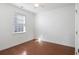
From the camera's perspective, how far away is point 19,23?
10.7 feet

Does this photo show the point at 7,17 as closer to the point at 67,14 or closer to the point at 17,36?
the point at 17,36

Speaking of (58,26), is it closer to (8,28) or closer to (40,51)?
(40,51)

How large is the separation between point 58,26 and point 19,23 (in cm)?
161

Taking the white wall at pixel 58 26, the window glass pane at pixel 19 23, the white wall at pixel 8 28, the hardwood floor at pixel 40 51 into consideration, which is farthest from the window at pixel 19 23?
the hardwood floor at pixel 40 51

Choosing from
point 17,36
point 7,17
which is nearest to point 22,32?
point 17,36

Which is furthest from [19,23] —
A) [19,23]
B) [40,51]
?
[40,51]

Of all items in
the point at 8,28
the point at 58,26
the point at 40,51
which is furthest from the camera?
the point at 58,26

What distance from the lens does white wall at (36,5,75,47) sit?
9.44ft

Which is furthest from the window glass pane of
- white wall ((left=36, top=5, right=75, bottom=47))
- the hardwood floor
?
the hardwood floor

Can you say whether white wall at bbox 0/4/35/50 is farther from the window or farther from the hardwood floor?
the hardwood floor

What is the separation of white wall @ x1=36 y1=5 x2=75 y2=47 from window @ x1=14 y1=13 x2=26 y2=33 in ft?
2.06

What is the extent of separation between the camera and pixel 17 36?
310cm
